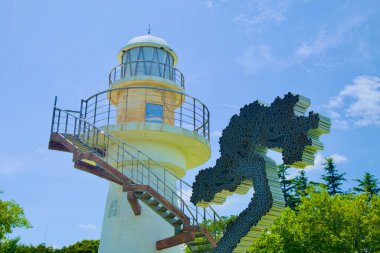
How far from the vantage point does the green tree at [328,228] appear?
26656 millimetres

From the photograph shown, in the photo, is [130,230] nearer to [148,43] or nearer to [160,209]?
[160,209]

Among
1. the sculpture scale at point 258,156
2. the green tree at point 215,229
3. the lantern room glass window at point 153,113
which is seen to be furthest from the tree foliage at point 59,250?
the sculpture scale at point 258,156

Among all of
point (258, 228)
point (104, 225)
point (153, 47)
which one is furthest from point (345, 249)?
point (258, 228)

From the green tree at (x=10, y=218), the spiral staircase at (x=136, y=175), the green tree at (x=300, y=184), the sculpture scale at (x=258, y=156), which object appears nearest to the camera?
the sculpture scale at (x=258, y=156)

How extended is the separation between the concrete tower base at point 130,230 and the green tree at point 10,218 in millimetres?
13462

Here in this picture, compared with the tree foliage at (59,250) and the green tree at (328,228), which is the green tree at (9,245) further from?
the green tree at (328,228)

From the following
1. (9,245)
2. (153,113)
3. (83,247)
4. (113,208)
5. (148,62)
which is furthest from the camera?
(9,245)

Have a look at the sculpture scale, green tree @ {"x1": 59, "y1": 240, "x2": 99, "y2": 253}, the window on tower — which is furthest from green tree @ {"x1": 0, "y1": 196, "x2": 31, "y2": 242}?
the sculpture scale

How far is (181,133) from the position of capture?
23.7 metres

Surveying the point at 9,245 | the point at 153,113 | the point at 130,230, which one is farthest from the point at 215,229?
the point at 9,245

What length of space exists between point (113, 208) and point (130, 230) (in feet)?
5.10

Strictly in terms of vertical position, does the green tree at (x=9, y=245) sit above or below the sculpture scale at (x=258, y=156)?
above

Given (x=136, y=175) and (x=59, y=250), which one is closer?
(x=136, y=175)

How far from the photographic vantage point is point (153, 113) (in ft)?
81.9
